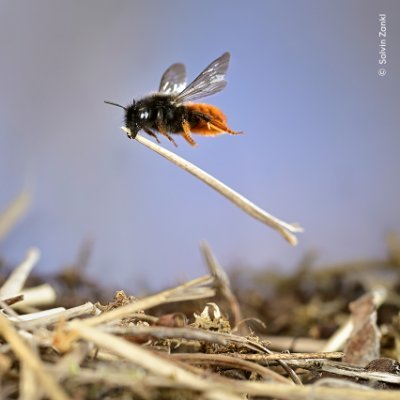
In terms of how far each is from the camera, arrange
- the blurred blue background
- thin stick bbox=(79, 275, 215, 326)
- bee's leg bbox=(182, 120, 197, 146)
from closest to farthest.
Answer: thin stick bbox=(79, 275, 215, 326)
bee's leg bbox=(182, 120, 197, 146)
the blurred blue background

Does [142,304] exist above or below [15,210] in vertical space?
below

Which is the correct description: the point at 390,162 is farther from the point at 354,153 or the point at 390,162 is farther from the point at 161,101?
the point at 161,101

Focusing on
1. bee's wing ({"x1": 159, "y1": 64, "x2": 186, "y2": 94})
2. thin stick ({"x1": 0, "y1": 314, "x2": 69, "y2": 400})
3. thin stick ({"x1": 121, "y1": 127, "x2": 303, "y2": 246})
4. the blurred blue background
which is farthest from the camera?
the blurred blue background

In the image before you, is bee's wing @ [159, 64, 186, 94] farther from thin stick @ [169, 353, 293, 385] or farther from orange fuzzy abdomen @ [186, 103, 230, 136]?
thin stick @ [169, 353, 293, 385]

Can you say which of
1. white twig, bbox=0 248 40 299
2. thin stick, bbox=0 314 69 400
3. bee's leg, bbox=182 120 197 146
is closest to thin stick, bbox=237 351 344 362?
thin stick, bbox=0 314 69 400

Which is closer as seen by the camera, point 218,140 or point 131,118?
point 131,118

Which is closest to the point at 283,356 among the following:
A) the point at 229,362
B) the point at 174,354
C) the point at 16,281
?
the point at 229,362

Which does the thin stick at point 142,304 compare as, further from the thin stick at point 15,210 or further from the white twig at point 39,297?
the thin stick at point 15,210

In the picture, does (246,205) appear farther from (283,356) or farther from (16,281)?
(16,281)
